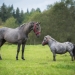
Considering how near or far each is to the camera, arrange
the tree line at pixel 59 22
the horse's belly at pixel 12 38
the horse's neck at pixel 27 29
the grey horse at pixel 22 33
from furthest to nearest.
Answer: the tree line at pixel 59 22
the horse's belly at pixel 12 38
the horse's neck at pixel 27 29
the grey horse at pixel 22 33

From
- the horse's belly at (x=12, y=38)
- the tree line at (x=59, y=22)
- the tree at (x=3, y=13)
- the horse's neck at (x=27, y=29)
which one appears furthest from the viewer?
the tree at (x=3, y=13)

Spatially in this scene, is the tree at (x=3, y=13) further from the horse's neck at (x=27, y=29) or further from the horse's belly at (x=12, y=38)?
the horse's neck at (x=27, y=29)

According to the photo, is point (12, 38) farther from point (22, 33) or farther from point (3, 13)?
point (3, 13)

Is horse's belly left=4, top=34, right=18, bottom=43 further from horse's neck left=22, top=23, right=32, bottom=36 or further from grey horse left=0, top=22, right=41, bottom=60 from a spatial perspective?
horse's neck left=22, top=23, right=32, bottom=36

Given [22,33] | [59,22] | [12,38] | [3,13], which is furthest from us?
[3,13]

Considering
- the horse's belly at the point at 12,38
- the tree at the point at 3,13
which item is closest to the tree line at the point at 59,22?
the horse's belly at the point at 12,38

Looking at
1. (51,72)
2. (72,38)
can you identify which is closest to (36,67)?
(51,72)

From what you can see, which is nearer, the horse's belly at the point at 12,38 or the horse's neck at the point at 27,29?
the horse's neck at the point at 27,29

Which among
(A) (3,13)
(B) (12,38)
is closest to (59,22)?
(B) (12,38)

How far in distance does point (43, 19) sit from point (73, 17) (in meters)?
8.35

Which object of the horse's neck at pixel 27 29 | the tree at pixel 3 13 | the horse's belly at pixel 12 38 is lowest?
the horse's belly at pixel 12 38

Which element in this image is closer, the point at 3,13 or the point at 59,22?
the point at 59,22

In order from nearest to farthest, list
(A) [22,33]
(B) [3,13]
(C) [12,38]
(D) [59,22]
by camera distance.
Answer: (A) [22,33]
(C) [12,38]
(D) [59,22]
(B) [3,13]

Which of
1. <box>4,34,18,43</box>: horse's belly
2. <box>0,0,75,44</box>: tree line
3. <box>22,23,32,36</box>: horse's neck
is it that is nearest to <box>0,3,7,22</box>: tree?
<box>0,0,75,44</box>: tree line
